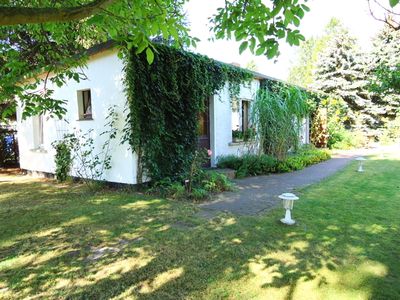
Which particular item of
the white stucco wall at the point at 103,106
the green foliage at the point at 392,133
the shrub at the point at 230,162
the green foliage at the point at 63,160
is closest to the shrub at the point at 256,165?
the shrub at the point at 230,162

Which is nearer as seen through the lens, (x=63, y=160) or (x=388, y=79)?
(x=388, y=79)

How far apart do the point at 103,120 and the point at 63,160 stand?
6.27 feet

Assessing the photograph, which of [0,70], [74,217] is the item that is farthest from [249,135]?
[0,70]

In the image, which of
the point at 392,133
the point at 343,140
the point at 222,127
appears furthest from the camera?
the point at 392,133

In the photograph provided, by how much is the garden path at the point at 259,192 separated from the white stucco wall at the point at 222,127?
1.76 meters

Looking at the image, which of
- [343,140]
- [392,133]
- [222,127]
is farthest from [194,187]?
[392,133]

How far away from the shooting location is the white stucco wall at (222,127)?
9188 millimetres

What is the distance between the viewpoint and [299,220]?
14.6 feet

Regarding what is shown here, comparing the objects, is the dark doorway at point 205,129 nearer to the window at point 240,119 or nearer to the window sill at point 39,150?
the window at point 240,119

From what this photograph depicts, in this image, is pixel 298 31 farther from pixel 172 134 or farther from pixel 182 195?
pixel 172 134

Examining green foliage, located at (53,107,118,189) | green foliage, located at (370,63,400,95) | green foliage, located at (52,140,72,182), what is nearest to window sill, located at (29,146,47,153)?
green foliage, located at (53,107,118,189)

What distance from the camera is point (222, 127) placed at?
9.52m

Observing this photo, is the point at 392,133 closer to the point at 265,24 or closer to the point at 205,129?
the point at 205,129

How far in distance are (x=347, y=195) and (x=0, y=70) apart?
6422 mm
